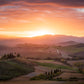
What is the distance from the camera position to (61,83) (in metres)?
17.7

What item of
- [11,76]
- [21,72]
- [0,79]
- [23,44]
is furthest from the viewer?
[23,44]

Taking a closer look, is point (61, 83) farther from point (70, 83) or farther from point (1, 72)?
point (1, 72)

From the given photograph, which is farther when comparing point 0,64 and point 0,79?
point 0,64

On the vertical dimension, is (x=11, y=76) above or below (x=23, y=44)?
below

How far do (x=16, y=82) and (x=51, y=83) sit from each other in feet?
12.9

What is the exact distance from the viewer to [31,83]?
1759 centimetres

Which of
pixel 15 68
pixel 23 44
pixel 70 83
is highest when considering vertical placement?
pixel 23 44

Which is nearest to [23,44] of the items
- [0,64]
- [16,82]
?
[0,64]

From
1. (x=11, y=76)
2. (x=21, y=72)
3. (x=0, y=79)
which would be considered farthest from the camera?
(x=21, y=72)

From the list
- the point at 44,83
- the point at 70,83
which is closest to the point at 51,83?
the point at 44,83

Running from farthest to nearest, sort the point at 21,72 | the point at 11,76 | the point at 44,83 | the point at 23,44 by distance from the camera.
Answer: the point at 23,44 → the point at 21,72 → the point at 11,76 → the point at 44,83

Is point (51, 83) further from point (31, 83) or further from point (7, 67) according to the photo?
point (7, 67)

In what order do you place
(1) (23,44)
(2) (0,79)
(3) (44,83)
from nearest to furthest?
(3) (44,83) → (2) (0,79) → (1) (23,44)

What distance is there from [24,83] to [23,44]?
74.3 metres
